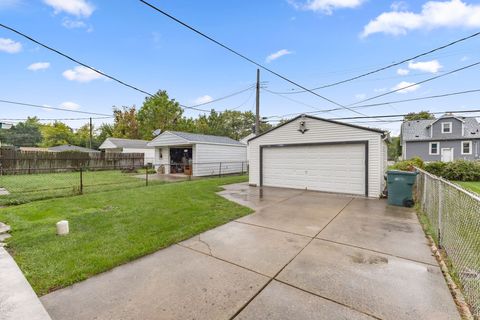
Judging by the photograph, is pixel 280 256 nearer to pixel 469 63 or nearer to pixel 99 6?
pixel 99 6

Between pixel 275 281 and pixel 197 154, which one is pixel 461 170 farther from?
pixel 275 281

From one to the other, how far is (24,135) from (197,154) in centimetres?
5191

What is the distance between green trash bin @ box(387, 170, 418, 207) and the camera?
6676 millimetres

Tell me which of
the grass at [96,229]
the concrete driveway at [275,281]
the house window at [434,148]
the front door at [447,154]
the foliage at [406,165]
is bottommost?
the concrete driveway at [275,281]

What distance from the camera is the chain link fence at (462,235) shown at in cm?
235

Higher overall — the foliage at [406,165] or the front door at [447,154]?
the front door at [447,154]

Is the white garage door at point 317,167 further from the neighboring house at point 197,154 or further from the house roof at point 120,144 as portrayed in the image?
the house roof at point 120,144

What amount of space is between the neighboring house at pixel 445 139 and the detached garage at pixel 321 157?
19611 mm

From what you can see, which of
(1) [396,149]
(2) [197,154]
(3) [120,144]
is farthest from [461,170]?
(1) [396,149]

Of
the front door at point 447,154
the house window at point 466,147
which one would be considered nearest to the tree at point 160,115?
the front door at point 447,154

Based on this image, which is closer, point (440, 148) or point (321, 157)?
point (321, 157)

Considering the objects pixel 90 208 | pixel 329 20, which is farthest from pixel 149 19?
pixel 329 20

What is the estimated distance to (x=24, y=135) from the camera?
152ft

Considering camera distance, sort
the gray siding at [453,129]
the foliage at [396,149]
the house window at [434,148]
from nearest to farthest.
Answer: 1. the gray siding at [453,129]
2. the house window at [434,148]
3. the foliage at [396,149]
